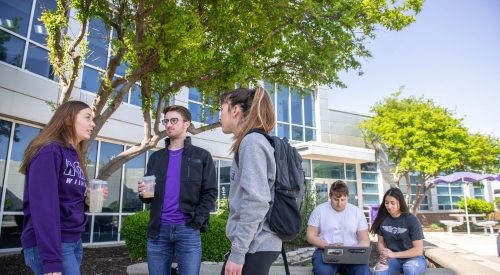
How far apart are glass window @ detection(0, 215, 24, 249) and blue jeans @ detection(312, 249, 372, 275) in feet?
24.3

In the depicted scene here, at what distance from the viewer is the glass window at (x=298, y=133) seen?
1817cm

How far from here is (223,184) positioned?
13914 mm

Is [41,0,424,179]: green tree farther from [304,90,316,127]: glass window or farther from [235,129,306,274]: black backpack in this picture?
[304,90,316,127]: glass window

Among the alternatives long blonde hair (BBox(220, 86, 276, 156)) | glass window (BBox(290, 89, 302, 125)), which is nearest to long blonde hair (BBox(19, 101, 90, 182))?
long blonde hair (BBox(220, 86, 276, 156))

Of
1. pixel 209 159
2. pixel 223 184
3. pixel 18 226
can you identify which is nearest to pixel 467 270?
pixel 209 159

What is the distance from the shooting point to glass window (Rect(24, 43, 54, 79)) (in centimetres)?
872

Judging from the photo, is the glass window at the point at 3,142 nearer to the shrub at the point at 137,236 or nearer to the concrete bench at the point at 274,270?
the shrub at the point at 137,236

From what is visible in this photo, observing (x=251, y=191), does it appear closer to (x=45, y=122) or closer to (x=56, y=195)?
(x=56, y=195)

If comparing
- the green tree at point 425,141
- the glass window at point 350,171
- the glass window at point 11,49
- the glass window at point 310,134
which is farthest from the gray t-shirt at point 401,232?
the glass window at point 350,171

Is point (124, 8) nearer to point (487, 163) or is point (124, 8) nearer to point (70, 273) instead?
point (70, 273)

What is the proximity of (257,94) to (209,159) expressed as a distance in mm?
1448

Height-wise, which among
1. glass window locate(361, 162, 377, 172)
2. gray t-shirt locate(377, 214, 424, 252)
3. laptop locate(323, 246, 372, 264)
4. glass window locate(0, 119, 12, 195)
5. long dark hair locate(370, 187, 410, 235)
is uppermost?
glass window locate(361, 162, 377, 172)

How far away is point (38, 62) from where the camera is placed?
8.92m

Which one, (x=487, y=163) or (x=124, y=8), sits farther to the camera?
(x=487, y=163)
